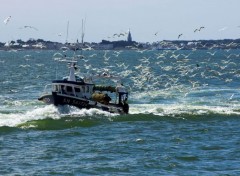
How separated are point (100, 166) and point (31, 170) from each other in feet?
10.2

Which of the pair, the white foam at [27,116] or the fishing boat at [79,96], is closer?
the white foam at [27,116]

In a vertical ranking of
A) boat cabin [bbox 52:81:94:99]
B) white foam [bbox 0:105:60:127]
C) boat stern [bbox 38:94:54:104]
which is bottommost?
white foam [bbox 0:105:60:127]

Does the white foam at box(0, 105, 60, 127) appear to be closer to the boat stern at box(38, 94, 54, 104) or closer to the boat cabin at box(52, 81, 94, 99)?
the boat stern at box(38, 94, 54, 104)

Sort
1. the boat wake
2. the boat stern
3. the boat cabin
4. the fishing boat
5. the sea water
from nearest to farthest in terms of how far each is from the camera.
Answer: the sea water, the boat wake, the fishing boat, the boat stern, the boat cabin

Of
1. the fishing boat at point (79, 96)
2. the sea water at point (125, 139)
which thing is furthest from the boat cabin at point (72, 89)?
the sea water at point (125, 139)

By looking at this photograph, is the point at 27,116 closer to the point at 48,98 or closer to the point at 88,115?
the point at 48,98

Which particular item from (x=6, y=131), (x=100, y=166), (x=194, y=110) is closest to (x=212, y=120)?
(x=194, y=110)

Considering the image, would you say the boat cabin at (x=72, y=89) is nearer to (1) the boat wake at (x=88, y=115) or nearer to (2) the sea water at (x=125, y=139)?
(1) the boat wake at (x=88, y=115)

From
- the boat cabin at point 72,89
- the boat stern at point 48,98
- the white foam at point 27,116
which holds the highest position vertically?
the boat cabin at point 72,89

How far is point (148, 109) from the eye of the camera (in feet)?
195

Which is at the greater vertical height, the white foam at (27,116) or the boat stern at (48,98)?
the boat stern at (48,98)

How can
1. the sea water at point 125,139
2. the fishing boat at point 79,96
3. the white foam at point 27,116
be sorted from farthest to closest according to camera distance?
the fishing boat at point 79,96
the white foam at point 27,116
the sea water at point 125,139

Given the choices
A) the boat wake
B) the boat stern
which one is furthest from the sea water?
the boat stern

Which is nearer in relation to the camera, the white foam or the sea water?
the sea water
